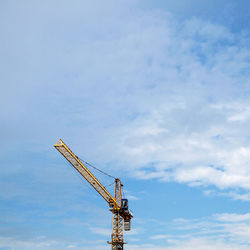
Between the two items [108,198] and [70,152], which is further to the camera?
[108,198]

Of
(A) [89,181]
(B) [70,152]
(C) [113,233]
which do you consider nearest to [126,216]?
(C) [113,233]

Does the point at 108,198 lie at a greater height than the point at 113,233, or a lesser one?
greater

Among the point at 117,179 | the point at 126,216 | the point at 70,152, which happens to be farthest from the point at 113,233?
the point at 70,152

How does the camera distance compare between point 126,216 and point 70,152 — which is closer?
point 70,152

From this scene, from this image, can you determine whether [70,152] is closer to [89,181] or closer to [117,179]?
[89,181]

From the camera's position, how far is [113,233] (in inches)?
5463

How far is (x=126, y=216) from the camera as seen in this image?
473 ft

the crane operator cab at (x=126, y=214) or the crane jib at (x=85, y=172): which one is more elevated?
the crane jib at (x=85, y=172)

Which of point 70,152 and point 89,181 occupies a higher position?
point 70,152

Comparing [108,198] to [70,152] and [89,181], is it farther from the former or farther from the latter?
[70,152]

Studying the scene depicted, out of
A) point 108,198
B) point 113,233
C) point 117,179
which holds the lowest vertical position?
point 113,233

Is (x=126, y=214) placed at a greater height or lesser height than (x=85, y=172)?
lesser

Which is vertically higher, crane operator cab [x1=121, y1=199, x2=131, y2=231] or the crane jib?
the crane jib

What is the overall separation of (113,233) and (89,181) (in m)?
24.8
